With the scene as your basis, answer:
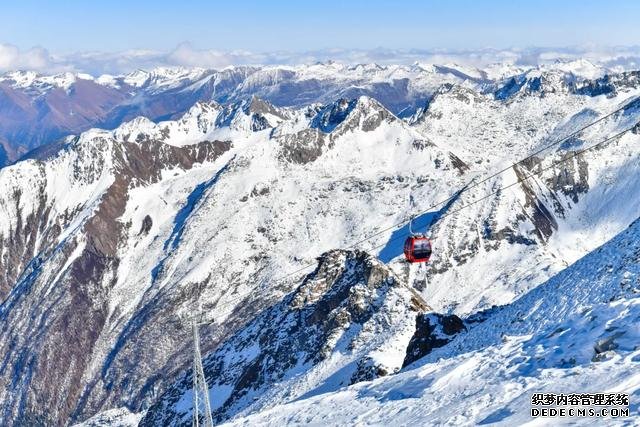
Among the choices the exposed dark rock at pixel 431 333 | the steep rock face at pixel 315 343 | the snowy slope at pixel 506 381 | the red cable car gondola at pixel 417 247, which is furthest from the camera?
the steep rock face at pixel 315 343

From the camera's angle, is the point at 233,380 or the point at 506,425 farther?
the point at 233,380

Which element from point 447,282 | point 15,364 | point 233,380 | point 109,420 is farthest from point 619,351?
point 15,364

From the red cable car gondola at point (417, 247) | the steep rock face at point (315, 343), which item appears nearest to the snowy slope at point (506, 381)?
the red cable car gondola at point (417, 247)

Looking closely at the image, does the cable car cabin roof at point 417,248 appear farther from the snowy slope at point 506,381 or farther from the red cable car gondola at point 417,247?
the snowy slope at point 506,381

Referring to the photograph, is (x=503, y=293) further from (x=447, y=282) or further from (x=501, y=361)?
(x=501, y=361)

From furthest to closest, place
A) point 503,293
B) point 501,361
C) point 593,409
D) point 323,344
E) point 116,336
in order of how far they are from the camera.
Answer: point 116,336 → point 503,293 → point 323,344 → point 501,361 → point 593,409

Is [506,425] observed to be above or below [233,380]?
above

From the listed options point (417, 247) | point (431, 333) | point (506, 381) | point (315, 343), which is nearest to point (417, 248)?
point (417, 247)

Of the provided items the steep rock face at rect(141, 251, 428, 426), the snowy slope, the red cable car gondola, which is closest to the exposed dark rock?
the steep rock face at rect(141, 251, 428, 426)

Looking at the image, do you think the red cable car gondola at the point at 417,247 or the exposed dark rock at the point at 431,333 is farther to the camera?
the exposed dark rock at the point at 431,333
